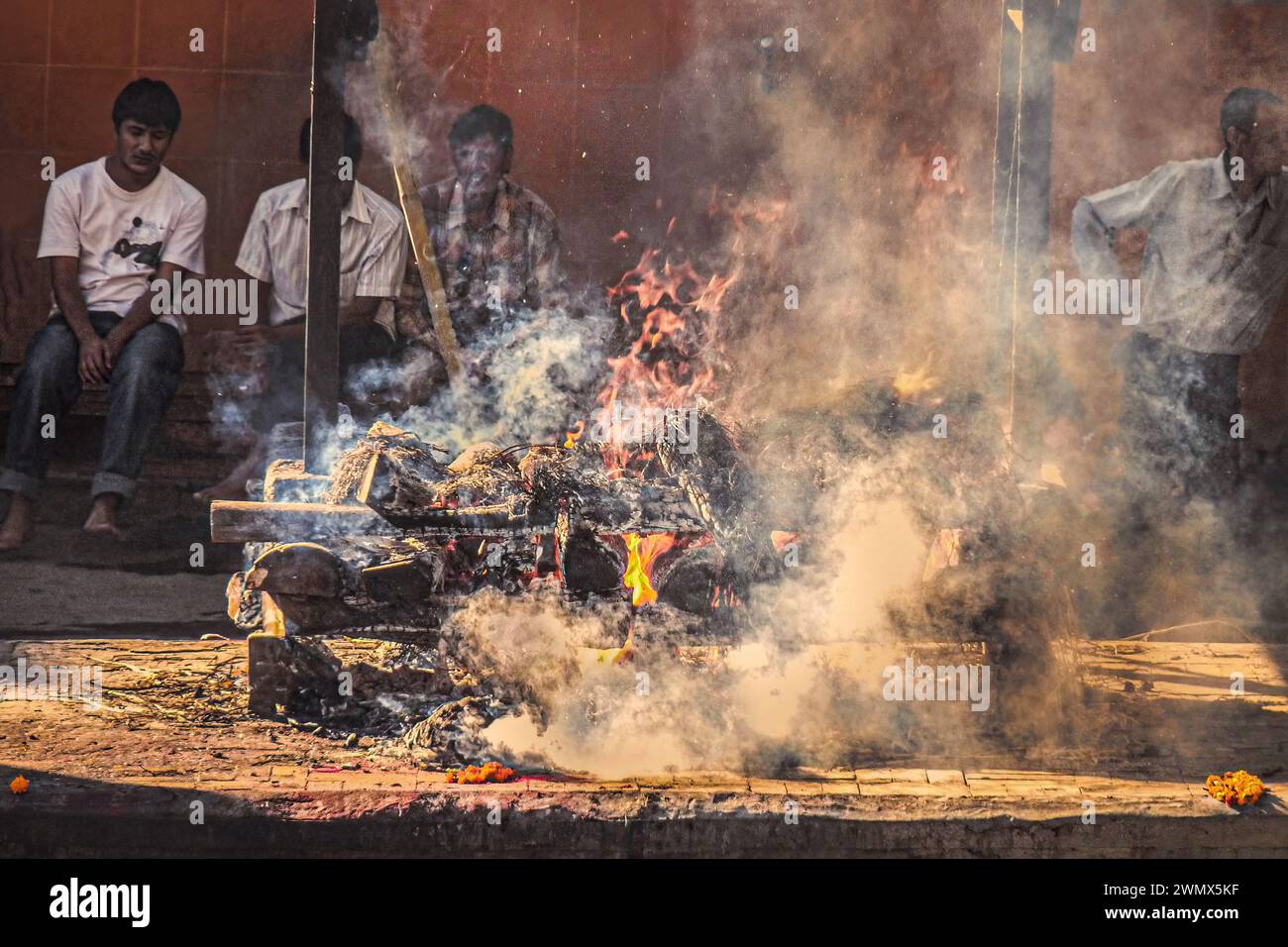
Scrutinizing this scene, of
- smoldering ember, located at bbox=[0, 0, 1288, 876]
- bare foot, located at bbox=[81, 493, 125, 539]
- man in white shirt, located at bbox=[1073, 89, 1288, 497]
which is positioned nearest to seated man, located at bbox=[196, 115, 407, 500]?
smoldering ember, located at bbox=[0, 0, 1288, 876]

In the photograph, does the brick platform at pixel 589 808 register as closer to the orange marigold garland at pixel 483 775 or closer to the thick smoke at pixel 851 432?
the orange marigold garland at pixel 483 775

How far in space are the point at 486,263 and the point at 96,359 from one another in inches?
104

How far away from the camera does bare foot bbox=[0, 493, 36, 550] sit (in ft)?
29.4

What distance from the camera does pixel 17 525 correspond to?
904 cm

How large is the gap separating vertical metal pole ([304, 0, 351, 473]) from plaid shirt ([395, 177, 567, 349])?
2656mm

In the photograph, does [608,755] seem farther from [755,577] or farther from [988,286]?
[988,286]

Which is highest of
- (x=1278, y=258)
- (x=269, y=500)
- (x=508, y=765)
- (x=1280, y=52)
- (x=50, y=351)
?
(x=1280, y=52)

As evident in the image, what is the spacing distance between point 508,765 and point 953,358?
16.2ft

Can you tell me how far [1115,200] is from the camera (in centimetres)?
943

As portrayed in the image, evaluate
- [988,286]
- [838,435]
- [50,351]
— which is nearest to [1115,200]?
[988,286]
